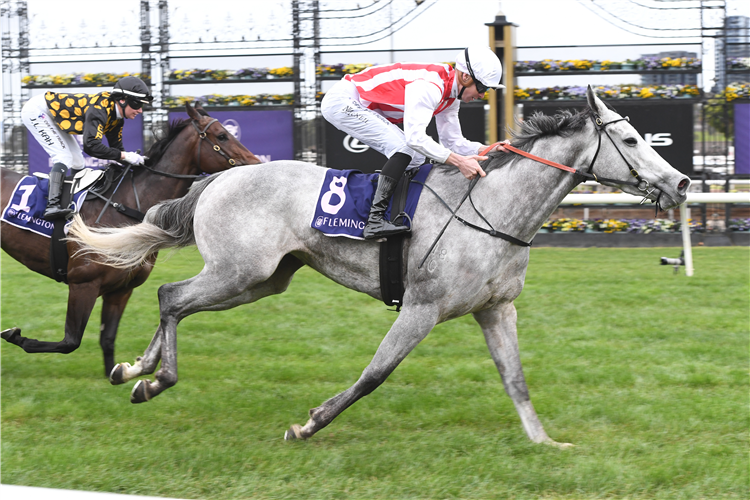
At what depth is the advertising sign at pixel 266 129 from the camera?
43.0 ft

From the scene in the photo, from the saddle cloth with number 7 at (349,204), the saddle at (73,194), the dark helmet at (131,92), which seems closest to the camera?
the saddle cloth with number 7 at (349,204)

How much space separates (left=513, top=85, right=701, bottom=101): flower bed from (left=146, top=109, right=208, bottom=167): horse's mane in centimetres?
839

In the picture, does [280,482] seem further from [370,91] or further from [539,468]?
[370,91]

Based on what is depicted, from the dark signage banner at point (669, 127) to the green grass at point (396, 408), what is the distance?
5279 millimetres

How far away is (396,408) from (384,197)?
1.26 metres

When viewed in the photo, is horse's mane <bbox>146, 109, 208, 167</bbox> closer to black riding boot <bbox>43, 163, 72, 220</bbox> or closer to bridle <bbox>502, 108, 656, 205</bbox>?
black riding boot <bbox>43, 163, 72, 220</bbox>

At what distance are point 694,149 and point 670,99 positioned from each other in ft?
2.92

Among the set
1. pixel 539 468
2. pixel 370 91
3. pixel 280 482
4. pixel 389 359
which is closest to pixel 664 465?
pixel 539 468

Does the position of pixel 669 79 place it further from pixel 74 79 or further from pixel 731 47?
pixel 74 79

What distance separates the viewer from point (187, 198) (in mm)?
4062

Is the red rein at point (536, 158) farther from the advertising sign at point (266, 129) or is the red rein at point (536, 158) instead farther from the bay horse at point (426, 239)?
the advertising sign at point (266, 129)

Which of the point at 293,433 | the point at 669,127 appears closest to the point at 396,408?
the point at 293,433

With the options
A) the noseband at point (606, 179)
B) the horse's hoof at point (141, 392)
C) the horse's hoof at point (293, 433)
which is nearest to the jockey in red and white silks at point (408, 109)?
the noseband at point (606, 179)

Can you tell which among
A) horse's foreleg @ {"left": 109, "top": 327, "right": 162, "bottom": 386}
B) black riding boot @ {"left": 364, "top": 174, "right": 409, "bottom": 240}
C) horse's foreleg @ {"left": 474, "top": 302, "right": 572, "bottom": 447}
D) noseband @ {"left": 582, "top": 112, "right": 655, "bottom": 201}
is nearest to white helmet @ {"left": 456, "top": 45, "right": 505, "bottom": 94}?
noseband @ {"left": 582, "top": 112, "right": 655, "bottom": 201}
